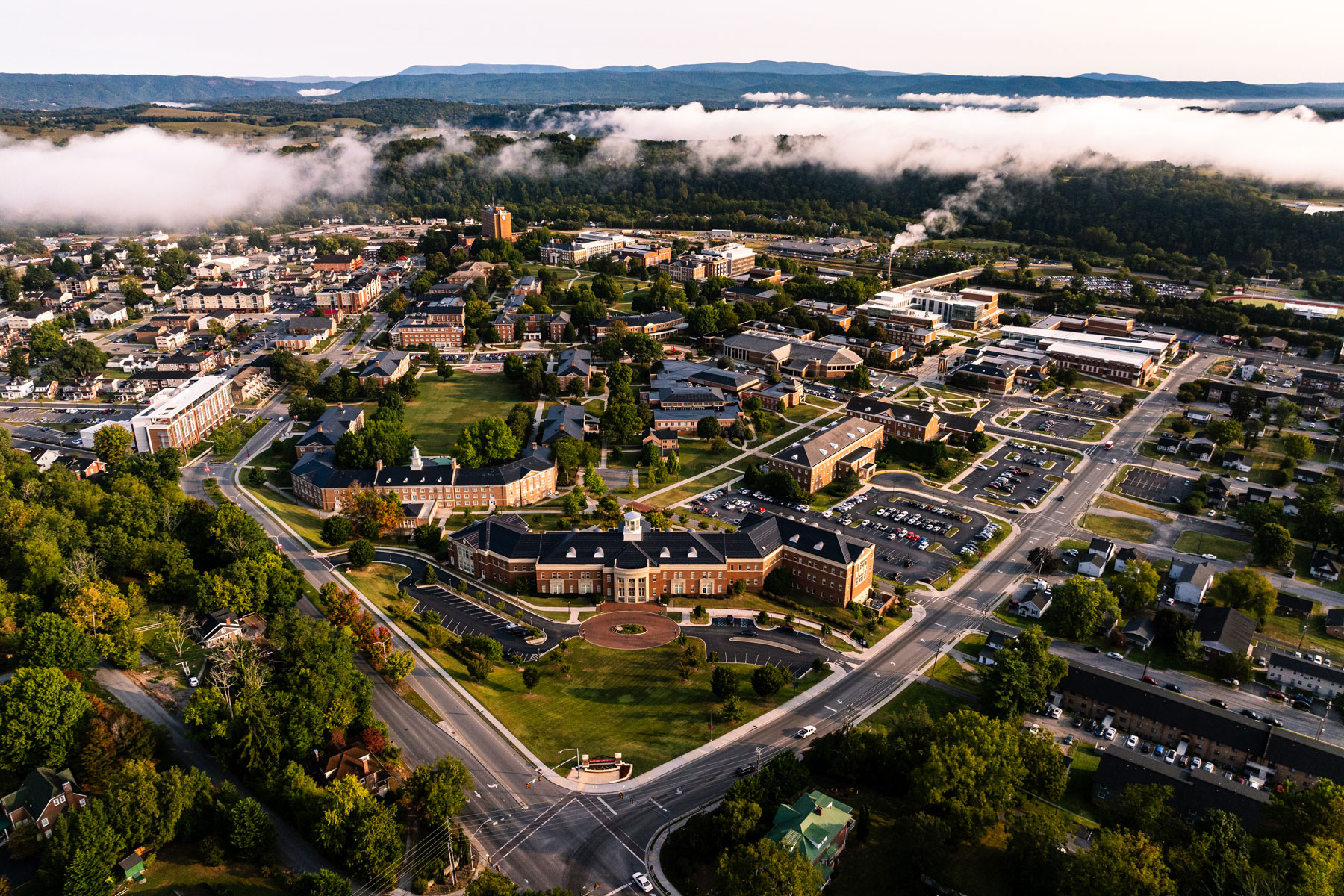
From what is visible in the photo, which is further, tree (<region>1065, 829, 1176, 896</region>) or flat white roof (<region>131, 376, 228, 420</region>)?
flat white roof (<region>131, 376, 228, 420</region>)

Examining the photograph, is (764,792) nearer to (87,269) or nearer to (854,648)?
(854,648)

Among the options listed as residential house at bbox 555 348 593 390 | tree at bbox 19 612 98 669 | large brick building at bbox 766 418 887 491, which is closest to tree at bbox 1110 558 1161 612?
large brick building at bbox 766 418 887 491

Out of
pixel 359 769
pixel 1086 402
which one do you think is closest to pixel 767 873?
pixel 359 769

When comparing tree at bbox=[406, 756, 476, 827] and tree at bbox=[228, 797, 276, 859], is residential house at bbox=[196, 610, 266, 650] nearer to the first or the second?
tree at bbox=[228, 797, 276, 859]

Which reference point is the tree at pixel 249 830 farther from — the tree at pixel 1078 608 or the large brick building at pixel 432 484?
the tree at pixel 1078 608

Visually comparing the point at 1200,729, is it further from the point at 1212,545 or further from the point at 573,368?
the point at 573,368

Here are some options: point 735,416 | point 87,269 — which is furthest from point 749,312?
point 87,269
